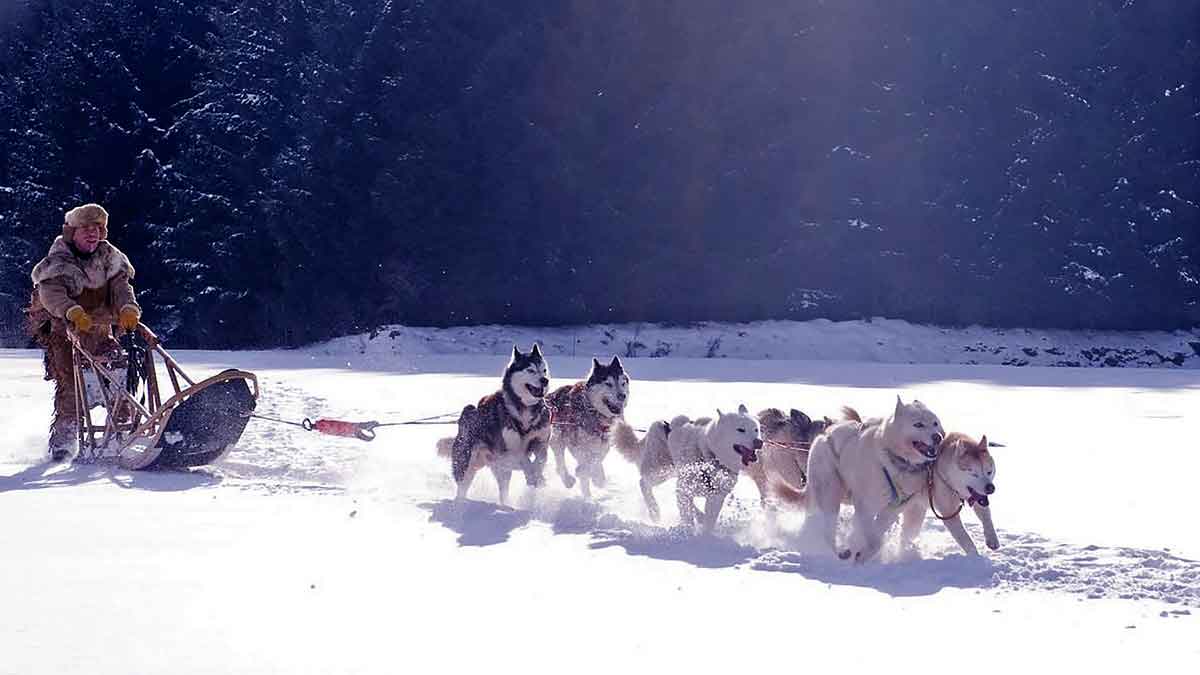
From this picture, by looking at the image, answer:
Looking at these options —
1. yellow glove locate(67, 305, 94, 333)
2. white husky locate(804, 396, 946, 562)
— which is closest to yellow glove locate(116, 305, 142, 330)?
yellow glove locate(67, 305, 94, 333)

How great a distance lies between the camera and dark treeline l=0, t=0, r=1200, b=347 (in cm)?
2553

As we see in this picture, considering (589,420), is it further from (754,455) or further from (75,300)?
(75,300)

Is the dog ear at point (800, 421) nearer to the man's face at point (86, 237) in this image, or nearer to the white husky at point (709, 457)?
the white husky at point (709, 457)

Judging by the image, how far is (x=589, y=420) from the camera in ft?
27.9

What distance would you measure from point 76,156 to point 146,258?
10.2 feet

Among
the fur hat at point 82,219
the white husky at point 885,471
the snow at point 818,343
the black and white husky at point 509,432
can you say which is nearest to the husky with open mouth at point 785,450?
the white husky at point 885,471

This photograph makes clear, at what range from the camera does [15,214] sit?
32.1m

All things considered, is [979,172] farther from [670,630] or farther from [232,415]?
[670,630]

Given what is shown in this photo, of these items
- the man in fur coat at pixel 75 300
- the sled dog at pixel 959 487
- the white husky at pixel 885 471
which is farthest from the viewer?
the man in fur coat at pixel 75 300

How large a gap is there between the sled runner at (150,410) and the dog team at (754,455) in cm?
159

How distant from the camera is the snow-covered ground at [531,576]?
441cm

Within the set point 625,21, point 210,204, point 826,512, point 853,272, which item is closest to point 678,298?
point 853,272

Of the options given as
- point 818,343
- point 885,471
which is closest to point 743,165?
point 818,343

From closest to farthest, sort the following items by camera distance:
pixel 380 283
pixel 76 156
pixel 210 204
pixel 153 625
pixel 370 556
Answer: pixel 153 625, pixel 370 556, pixel 380 283, pixel 210 204, pixel 76 156
